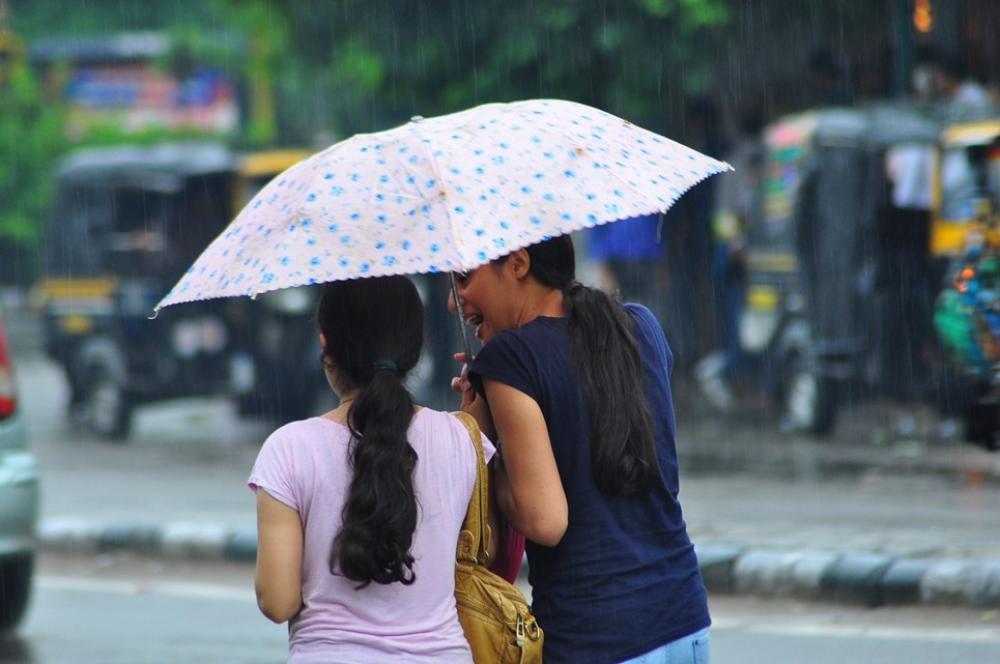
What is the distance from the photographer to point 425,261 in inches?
115

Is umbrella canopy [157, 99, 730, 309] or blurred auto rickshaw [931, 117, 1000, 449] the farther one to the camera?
blurred auto rickshaw [931, 117, 1000, 449]

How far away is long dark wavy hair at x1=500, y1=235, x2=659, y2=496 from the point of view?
9.45 feet

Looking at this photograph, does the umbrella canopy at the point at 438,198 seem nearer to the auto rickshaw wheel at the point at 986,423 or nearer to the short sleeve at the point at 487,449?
the short sleeve at the point at 487,449

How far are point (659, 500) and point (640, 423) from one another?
0.47 ft

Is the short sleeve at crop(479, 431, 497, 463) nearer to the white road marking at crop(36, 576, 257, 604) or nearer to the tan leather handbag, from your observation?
the tan leather handbag

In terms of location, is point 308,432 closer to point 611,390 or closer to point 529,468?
point 529,468

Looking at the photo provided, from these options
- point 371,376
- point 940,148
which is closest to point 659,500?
point 371,376

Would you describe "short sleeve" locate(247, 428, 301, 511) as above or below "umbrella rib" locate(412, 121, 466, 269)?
below

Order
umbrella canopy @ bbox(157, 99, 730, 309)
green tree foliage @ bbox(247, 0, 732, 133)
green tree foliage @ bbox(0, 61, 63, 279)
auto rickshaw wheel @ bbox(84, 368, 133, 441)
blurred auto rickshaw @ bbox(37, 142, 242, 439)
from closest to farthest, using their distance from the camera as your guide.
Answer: umbrella canopy @ bbox(157, 99, 730, 309) → green tree foliage @ bbox(247, 0, 732, 133) → blurred auto rickshaw @ bbox(37, 142, 242, 439) → auto rickshaw wheel @ bbox(84, 368, 133, 441) → green tree foliage @ bbox(0, 61, 63, 279)

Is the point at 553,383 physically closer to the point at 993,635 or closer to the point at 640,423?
the point at 640,423

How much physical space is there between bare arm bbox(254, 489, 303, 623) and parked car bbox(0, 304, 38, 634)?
12.7ft

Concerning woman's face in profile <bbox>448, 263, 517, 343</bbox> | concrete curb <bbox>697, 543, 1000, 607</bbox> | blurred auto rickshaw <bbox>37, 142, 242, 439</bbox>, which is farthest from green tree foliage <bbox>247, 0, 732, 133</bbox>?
woman's face in profile <bbox>448, 263, 517, 343</bbox>

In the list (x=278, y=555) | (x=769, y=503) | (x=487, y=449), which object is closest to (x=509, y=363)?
(x=487, y=449)

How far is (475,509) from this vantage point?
290cm
